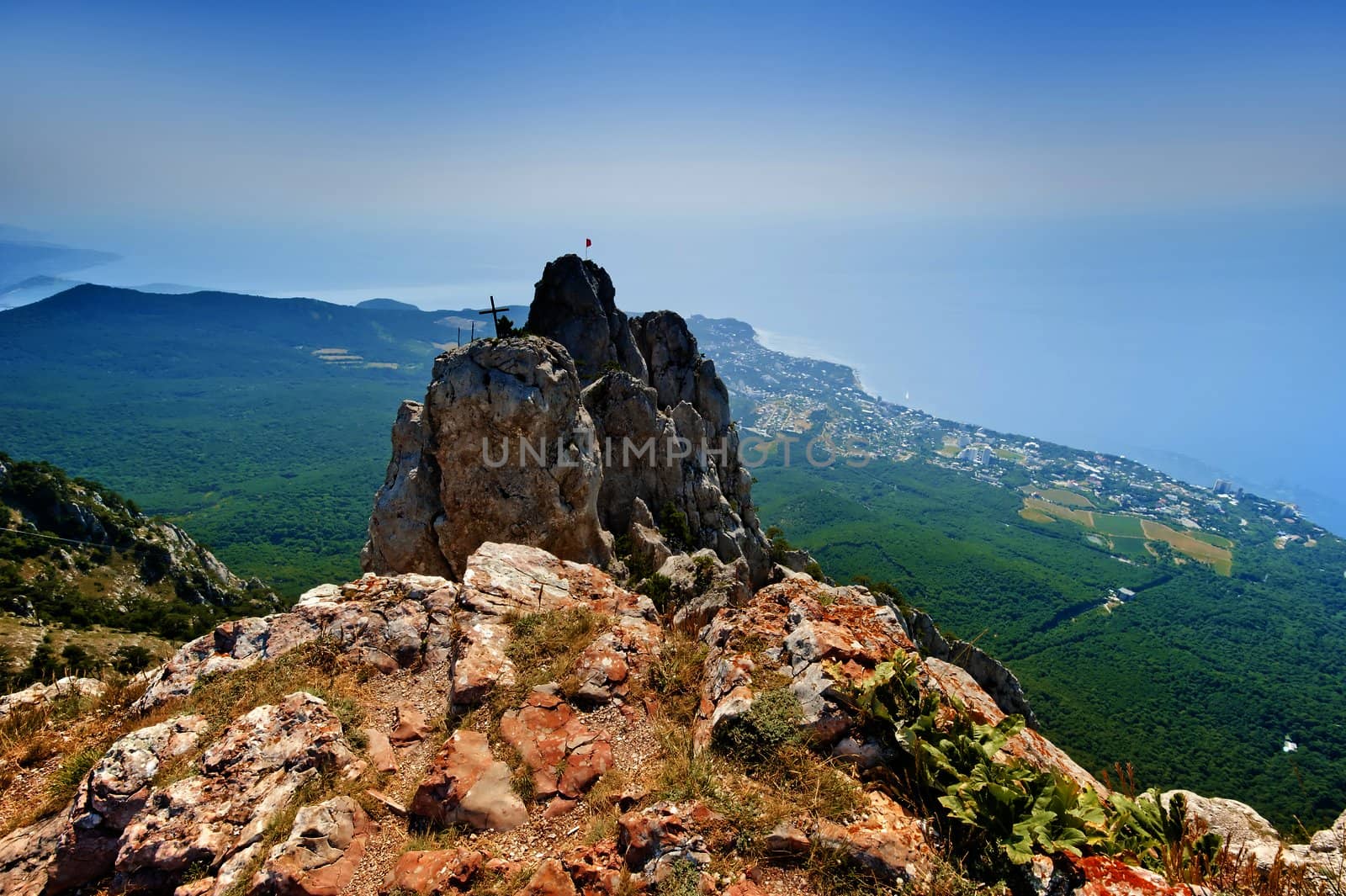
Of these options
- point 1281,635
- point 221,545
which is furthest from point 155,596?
point 1281,635

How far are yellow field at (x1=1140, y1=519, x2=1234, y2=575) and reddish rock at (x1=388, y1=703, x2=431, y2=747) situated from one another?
19925 centimetres

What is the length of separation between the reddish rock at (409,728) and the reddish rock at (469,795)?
130 centimetres

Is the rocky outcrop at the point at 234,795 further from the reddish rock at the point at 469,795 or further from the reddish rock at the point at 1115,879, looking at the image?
the reddish rock at the point at 1115,879

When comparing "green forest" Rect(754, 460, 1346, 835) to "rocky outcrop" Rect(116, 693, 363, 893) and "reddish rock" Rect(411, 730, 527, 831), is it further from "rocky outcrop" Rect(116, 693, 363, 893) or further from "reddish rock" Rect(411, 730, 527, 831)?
"rocky outcrop" Rect(116, 693, 363, 893)

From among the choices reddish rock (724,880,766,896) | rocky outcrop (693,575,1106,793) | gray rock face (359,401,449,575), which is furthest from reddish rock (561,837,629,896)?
gray rock face (359,401,449,575)

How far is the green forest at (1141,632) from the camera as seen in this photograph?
6738cm

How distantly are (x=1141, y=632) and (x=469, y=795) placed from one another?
132812 millimetres

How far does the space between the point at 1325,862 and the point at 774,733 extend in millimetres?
7737

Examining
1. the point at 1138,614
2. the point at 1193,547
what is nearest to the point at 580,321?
the point at 1138,614

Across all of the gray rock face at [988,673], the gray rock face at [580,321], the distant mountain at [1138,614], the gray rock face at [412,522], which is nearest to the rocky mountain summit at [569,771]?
the gray rock face at [412,522]

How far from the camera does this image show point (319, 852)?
718 cm

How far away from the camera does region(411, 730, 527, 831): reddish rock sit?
312 inches

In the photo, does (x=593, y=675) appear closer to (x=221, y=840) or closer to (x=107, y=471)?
(x=221, y=840)

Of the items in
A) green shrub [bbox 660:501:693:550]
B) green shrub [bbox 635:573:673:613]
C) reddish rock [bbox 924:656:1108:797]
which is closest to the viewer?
reddish rock [bbox 924:656:1108:797]
